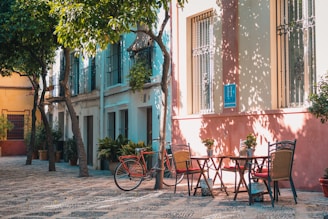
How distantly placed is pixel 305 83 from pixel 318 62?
61cm

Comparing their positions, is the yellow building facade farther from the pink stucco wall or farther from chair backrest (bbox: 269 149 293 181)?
chair backrest (bbox: 269 149 293 181)

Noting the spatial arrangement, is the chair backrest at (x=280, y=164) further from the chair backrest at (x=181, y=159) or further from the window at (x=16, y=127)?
the window at (x=16, y=127)

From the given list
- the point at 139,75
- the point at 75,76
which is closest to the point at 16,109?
the point at 75,76

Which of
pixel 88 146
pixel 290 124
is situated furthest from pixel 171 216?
pixel 88 146

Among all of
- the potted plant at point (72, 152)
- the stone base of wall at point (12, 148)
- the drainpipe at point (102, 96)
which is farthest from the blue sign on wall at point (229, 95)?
the stone base of wall at point (12, 148)

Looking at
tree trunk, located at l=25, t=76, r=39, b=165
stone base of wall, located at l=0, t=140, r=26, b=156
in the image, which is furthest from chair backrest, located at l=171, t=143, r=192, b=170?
stone base of wall, located at l=0, t=140, r=26, b=156

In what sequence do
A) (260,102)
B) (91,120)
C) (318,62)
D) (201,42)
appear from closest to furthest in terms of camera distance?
(318,62), (260,102), (201,42), (91,120)

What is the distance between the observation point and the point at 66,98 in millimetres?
14375

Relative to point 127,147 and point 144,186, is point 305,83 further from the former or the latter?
point 127,147

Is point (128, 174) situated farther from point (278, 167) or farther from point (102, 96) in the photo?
point (102, 96)

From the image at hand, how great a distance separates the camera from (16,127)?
28656 millimetres

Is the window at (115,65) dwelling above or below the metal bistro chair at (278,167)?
above

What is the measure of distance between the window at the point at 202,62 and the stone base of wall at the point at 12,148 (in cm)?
1844

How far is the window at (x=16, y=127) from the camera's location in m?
28.4
